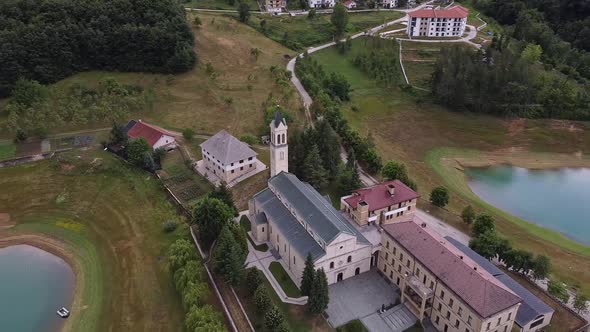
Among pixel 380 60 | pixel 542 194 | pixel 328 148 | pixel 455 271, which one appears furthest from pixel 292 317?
pixel 380 60

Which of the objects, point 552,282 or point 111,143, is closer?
point 552,282

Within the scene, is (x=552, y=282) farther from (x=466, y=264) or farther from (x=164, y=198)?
(x=164, y=198)

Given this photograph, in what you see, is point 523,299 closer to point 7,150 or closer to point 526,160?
point 526,160

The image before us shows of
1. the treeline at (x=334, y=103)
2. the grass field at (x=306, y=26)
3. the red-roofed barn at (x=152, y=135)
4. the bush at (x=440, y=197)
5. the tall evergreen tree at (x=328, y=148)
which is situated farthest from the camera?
the grass field at (x=306, y=26)

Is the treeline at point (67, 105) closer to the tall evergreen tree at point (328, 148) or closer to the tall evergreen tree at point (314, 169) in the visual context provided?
the tall evergreen tree at point (328, 148)

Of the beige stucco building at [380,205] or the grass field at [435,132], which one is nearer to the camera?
the beige stucco building at [380,205]

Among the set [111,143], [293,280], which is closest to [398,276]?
[293,280]

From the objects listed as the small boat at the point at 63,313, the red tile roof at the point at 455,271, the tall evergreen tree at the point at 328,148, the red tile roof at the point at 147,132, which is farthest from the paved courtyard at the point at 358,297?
the red tile roof at the point at 147,132
